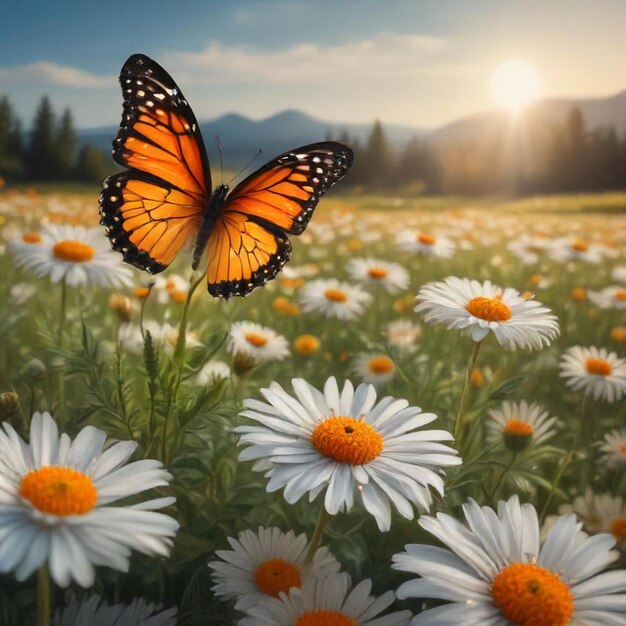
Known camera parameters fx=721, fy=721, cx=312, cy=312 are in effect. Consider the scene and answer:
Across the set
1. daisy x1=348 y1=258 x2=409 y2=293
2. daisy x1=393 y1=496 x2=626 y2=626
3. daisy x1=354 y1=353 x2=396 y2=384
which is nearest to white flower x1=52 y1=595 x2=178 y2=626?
daisy x1=393 y1=496 x2=626 y2=626

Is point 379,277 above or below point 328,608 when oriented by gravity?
above

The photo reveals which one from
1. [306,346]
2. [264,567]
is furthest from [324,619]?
[306,346]

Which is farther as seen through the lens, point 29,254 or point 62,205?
point 62,205

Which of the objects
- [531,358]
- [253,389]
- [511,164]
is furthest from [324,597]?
[511,164]

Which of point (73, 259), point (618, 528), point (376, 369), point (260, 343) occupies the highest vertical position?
point (73, 259)

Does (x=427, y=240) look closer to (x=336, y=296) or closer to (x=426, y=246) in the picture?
(x=426, y=246)

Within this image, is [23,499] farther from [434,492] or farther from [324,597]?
[434,492]

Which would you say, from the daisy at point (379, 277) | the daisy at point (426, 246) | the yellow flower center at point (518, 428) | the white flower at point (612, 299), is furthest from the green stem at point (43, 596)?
the white flower at point (612, 299)

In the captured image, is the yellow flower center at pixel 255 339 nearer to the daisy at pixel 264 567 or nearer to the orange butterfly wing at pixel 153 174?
the orange butterfly wing at pixel 153 174
